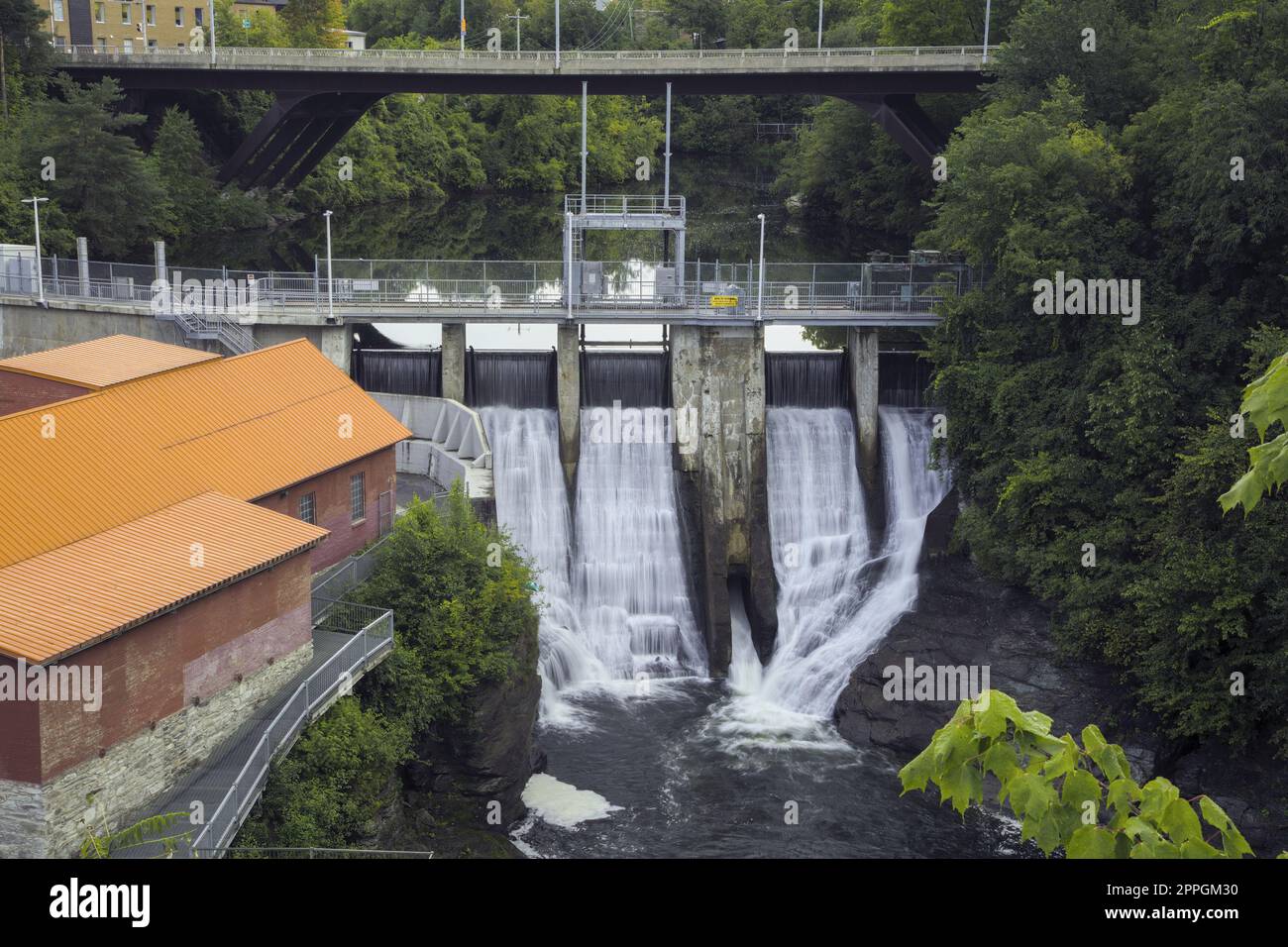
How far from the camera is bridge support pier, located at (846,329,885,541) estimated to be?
41.1 metres

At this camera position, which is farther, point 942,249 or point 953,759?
point 942,249

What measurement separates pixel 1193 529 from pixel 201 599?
64.8ft

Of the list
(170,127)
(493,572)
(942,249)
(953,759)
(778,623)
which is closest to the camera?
(953,759)

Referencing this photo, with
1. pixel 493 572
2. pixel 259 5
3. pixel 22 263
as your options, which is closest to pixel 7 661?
pixel 493 572

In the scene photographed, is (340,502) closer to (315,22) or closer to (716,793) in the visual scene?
(716,793)

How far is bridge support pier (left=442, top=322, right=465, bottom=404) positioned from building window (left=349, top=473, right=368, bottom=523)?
9586mm

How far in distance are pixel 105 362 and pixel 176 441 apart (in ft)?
15.2

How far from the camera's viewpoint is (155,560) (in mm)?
24031

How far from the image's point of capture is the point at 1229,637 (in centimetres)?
2858

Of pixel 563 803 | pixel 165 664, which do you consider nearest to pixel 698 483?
pixel 563 803

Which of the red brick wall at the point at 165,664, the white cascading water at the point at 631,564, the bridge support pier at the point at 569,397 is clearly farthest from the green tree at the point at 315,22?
the red brick wall at the point at 165,664

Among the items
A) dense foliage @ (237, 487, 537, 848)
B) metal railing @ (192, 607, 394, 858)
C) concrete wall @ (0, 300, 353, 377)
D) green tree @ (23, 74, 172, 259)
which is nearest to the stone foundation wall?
metal railing @ (192, 607, 394, 858)

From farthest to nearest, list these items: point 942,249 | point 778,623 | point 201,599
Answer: point 942,249 → point 778,623 → point 201,599

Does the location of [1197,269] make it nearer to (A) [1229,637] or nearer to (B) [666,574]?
(A) [1229,637]
